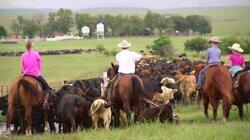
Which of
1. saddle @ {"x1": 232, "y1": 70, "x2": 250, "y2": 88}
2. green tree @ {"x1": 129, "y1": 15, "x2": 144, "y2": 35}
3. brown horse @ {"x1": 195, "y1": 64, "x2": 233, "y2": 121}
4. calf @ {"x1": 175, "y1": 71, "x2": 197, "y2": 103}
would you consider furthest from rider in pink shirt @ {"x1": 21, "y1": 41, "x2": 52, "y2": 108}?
green tree @ {"x1": 129, "y1": 15, "x2": 144, "y2": 35}

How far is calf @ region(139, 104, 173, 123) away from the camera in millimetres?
14070

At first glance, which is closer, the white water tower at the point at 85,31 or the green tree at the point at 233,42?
the green tree at the point at 233,42

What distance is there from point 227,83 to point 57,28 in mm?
94174

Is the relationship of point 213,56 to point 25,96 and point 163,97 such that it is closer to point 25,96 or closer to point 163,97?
point 163,97

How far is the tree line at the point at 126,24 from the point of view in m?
103

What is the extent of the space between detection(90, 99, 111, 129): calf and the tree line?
82.3 m

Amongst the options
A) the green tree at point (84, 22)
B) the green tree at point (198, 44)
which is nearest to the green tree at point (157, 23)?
the green tree at point (84, 22)

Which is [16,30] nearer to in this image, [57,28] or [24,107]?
[57,28]

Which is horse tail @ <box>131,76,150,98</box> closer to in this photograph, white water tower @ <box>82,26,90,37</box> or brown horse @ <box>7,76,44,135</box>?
brown horse @ <box>7,76,44,135</box>

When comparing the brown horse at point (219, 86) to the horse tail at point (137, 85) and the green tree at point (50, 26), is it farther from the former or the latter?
the green tree at point (50, 26)

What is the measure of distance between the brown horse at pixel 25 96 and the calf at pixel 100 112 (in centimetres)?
155

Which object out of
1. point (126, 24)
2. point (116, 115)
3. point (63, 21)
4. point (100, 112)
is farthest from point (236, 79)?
point (126, 24)

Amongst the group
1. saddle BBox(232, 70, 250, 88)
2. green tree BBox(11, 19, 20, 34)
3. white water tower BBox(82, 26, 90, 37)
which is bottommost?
white water tower BBox(82, 26, 90, 37)

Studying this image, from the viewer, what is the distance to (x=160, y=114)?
46.2 ft
